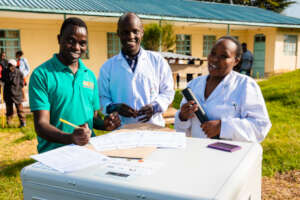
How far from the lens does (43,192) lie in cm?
112

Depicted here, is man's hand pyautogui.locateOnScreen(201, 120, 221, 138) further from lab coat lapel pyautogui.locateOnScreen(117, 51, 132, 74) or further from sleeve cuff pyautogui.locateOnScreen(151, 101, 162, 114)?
lab coat lapel pyautogui.locateOnScreen(117, 51, 132, 74)

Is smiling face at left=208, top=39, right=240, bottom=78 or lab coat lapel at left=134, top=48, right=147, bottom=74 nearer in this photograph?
smiling face at left=208, top=39, right=240, bottom=78

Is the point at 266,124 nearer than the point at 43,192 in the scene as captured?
No

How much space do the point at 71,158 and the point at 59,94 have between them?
0.59 m

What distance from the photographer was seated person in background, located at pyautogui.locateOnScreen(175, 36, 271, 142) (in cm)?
188

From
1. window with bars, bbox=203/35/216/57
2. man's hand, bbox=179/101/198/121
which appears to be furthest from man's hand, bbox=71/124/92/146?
window with bars, bbox=203/35/216/57

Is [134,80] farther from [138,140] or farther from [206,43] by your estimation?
[206,43]

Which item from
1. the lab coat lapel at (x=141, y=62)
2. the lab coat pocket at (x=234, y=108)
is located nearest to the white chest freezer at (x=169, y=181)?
the lab coat pocket at (x=234, y=108)

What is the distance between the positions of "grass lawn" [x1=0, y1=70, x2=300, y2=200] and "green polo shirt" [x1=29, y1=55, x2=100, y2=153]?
6.26 feet

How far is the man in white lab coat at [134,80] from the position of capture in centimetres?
230

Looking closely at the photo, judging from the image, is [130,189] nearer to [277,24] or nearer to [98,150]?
[98,150]

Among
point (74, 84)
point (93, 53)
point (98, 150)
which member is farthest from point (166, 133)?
point (93, 53)

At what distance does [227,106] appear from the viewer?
1.95m

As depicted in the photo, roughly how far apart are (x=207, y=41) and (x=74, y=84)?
49.2 ft
